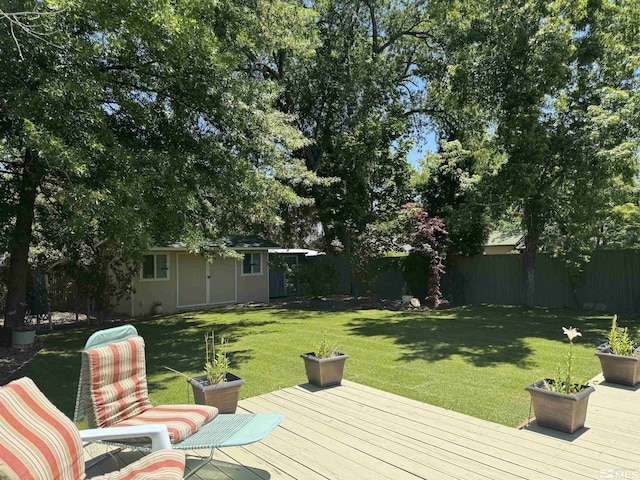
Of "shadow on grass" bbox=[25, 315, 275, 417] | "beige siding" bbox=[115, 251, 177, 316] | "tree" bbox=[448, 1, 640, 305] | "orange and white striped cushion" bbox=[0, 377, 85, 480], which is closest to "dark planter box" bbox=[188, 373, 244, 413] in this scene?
"orange and white striped cushion" bbox=[0, 377, 85, 480]

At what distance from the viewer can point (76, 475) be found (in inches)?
93.9

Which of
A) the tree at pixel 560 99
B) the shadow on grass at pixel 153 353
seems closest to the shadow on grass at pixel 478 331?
the tree at pixel 560 99

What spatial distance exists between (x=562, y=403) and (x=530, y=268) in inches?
437

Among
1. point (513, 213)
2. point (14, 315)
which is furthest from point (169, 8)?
point (513, 213)

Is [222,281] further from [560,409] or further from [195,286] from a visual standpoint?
[560,409]

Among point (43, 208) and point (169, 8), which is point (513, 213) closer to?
point (169, 8)

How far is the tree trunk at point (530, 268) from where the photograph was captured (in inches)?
541

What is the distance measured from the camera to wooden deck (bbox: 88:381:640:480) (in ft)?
10.5

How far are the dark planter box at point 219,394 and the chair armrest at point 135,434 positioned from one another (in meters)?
1.21

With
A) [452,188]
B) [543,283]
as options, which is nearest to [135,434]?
[543,283]

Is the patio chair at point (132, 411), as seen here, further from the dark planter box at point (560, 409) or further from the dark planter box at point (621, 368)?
the dark planter box at point (621, 368)

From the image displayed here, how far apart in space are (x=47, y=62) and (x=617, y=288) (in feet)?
Answer: 48.8

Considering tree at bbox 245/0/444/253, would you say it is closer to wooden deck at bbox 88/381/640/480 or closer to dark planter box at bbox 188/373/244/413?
wooden deck at bbox 88/381/640/480

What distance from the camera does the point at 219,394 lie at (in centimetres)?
408
